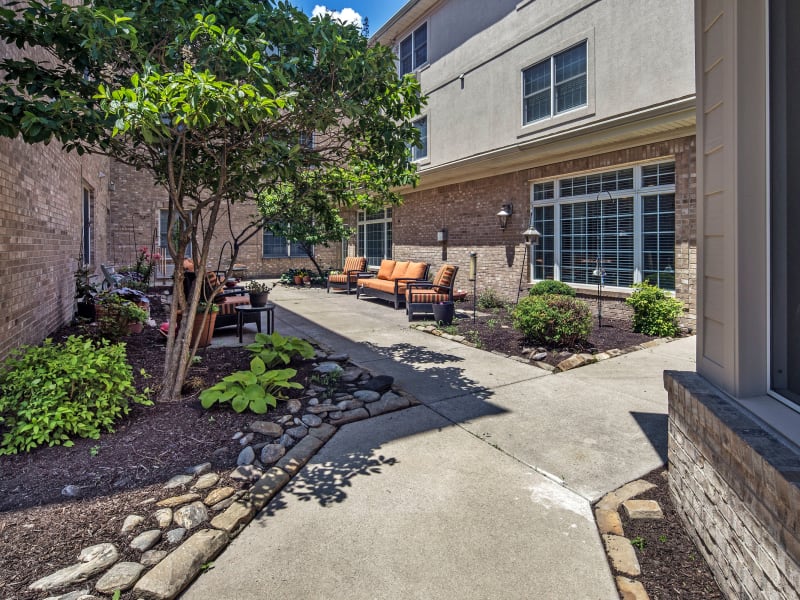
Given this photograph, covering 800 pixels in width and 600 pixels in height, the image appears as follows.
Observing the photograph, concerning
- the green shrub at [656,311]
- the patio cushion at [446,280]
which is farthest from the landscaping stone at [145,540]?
the patio cushion at [446,280]

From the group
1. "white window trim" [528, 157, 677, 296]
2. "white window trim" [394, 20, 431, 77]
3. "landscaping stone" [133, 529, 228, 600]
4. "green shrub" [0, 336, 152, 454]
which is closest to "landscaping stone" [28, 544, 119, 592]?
"landscaping stone" [133, 529, 228, 600]

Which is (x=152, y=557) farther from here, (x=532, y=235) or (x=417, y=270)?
(x=417, y=270)

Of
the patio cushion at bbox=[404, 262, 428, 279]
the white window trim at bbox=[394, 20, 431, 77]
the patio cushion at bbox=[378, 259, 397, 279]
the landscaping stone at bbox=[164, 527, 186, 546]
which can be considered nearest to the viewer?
the landscaping stone at bbox=[164, 527, 186, 546]

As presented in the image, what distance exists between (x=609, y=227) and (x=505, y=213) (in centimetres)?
249

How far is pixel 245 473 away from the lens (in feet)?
9.48

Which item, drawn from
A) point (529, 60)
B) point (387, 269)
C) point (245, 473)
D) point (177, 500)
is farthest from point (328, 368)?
point (529, 60)

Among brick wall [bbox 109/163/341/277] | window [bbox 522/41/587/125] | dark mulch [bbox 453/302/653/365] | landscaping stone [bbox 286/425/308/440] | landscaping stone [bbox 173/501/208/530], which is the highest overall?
window [bbox 522/41/587/125]

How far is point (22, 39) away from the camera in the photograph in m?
3.20

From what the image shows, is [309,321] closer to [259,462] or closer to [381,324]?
[381,324]

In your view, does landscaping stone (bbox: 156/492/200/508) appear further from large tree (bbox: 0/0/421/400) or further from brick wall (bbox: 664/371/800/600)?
brick wall (bbox: 664/371/800/600)

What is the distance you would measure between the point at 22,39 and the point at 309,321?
6026 millimetres

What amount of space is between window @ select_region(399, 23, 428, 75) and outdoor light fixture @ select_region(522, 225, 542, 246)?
7.18m

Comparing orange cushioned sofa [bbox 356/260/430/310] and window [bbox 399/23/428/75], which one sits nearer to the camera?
orange cushioned sofa [bbox 356/260/430/310]

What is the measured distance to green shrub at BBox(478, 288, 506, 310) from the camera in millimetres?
10250
